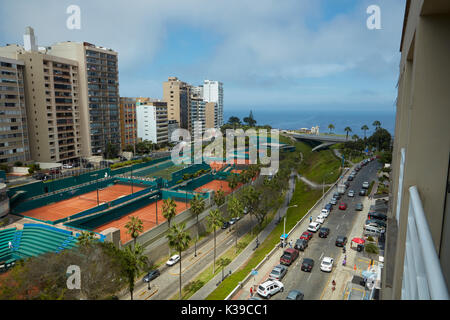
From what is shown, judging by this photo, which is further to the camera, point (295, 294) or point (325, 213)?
point (325, 213)

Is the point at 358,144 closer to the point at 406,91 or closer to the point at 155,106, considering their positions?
the point at 155,106

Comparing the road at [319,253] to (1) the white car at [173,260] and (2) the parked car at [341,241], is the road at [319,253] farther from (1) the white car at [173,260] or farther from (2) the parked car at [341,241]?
(1) the white car at [173,260]

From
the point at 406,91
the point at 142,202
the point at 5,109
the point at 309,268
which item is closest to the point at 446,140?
the point at 406,91

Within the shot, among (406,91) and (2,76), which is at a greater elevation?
(2,76)

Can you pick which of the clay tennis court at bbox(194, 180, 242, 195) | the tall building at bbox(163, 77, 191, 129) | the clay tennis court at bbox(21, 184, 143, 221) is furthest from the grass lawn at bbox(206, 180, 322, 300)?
the tall building at bbox(163, 77, 191, 129)

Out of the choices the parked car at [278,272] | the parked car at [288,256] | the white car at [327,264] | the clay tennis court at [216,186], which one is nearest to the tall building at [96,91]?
the clay tennis court at [216,186]

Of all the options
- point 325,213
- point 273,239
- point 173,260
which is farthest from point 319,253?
point 173,260

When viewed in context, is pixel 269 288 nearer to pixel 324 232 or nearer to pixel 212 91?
pixel 324 232
